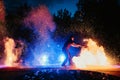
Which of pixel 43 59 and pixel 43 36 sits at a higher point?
pixel 43 36

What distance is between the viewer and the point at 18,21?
26578mm

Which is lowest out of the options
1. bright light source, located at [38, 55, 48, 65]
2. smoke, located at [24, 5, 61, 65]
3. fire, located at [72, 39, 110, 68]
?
fire, located at [72, 39, 110, 68]

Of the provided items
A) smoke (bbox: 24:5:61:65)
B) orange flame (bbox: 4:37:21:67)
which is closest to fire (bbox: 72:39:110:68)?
orange flame (bbox: 4:37:21:67)

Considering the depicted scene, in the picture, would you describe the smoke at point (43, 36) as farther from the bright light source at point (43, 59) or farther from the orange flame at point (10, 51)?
the orange flame at point (10, 51)

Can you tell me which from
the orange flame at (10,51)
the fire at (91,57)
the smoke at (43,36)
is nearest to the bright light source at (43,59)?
the smoke at (43,36)

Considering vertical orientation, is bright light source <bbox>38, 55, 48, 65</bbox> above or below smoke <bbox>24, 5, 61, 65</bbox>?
below

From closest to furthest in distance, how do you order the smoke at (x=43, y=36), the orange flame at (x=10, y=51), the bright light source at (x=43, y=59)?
1. the orange flame at (x=10, y=51)
2. the bright light source at (x=43, y=59)
3. the smoke at (x=43, y=36)

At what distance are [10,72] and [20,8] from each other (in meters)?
16.8

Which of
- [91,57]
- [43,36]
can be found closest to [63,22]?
[43,36]

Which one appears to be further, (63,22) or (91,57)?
(63,22)

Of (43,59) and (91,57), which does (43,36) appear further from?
(91,57)

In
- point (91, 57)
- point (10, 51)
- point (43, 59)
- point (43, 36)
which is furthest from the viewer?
point (43, 36)

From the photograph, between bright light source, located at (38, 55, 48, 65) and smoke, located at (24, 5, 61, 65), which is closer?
bright light source, located at (38, 55, 48, 65)

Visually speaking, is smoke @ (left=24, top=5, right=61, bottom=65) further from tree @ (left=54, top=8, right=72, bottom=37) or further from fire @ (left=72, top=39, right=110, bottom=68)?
fire @ (left=72, top=39, right=110, bottom=68)
